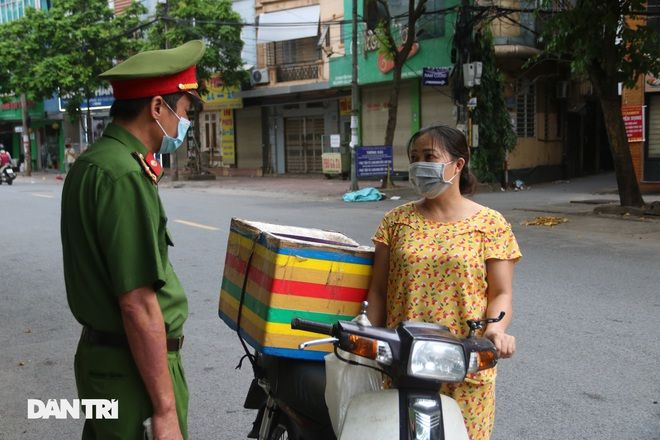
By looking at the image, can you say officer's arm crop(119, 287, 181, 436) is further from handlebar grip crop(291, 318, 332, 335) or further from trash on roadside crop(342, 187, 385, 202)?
trash on roadside crop(342, 187, 385, 202)

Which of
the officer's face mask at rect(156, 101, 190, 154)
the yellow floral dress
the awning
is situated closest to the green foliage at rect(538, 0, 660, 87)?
the yellow floral dress

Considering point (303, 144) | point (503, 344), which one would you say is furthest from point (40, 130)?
point (503, 344)

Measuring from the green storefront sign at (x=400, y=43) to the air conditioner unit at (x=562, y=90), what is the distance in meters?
4.09

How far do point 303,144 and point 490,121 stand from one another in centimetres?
1020

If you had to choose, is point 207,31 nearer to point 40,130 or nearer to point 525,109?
point 525,109

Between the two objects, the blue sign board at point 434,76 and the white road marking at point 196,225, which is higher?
the blue sign board at point 434,76

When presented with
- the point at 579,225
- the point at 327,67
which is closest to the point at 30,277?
the point at 579,225

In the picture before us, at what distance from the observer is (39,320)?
636cm

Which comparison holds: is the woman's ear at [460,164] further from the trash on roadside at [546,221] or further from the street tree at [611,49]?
the street tree at [611,49]

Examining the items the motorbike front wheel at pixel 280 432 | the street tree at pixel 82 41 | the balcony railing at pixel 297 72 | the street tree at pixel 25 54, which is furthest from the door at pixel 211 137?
the motorbike front wheel at pixel 280 432

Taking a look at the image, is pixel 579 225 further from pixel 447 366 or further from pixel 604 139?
pixel 604 139

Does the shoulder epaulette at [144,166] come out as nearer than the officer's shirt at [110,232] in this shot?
No

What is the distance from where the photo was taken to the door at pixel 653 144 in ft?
56.7

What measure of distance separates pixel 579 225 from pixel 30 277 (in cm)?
865
